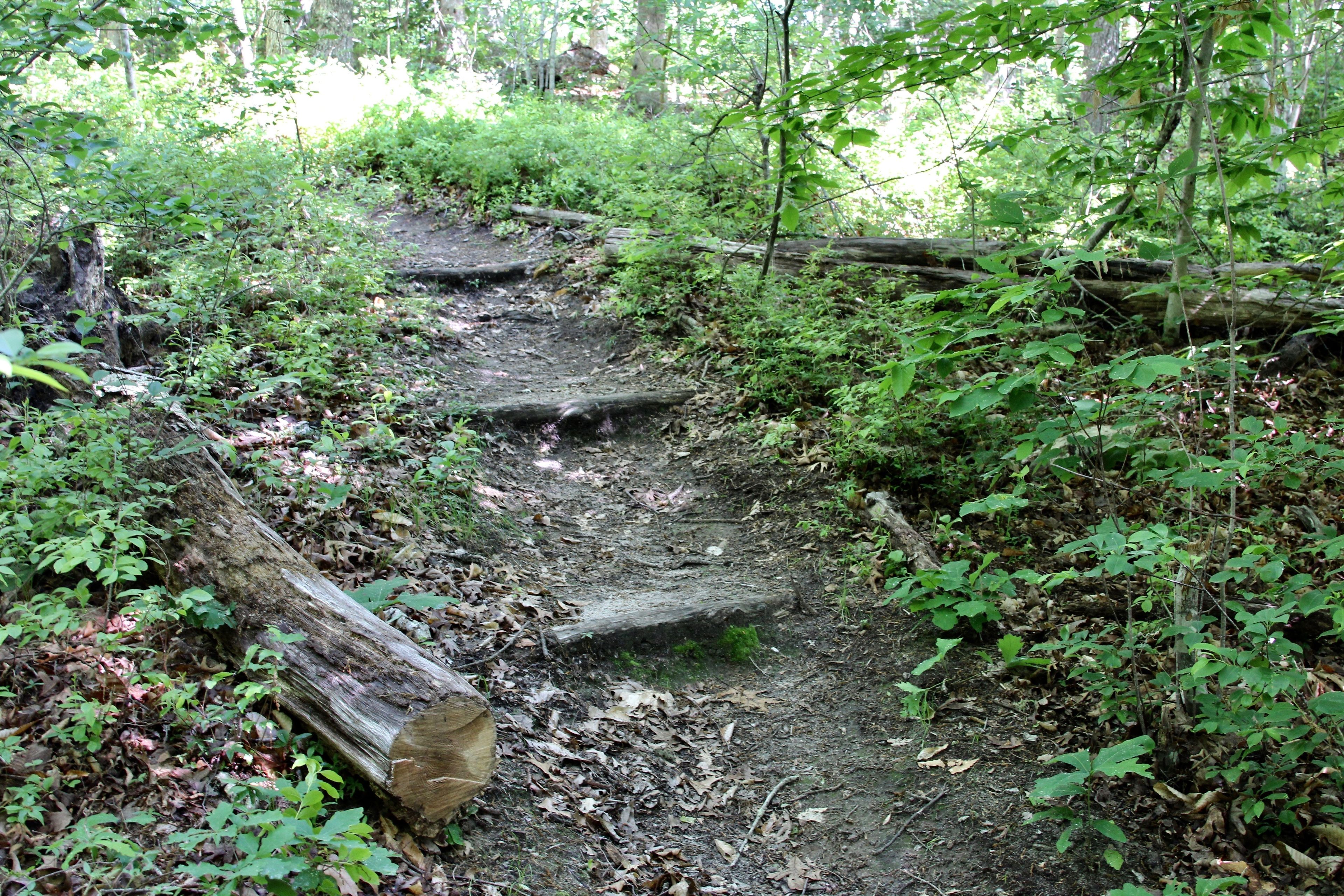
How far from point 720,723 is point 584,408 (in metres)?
3.40

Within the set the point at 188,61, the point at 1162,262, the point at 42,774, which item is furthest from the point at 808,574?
the point at 188,61

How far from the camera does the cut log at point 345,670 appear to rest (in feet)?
9.36

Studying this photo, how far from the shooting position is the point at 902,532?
5.14m

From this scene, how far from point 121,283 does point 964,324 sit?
583cm

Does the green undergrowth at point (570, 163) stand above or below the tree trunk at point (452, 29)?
below

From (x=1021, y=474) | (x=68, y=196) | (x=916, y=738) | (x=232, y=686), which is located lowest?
(x=916, y=738)

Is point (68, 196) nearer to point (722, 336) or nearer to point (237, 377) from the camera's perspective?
point (237, 377)

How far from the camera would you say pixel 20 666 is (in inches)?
114

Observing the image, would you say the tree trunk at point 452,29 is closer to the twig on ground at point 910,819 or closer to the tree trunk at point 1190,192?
the tree trunk at point 1190,192

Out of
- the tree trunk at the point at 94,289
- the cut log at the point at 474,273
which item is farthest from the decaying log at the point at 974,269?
the tree trunk at the point at 94,289

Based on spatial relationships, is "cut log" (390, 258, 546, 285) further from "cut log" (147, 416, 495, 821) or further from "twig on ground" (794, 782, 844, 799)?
"twig on ground" (794, 782, 844, 799)

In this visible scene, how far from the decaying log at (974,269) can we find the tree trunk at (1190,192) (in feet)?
0.54

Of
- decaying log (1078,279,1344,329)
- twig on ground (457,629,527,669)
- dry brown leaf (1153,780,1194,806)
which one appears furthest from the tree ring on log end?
decaying log (1078,279,1344,329)

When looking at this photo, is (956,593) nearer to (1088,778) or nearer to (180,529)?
(1088,778)
